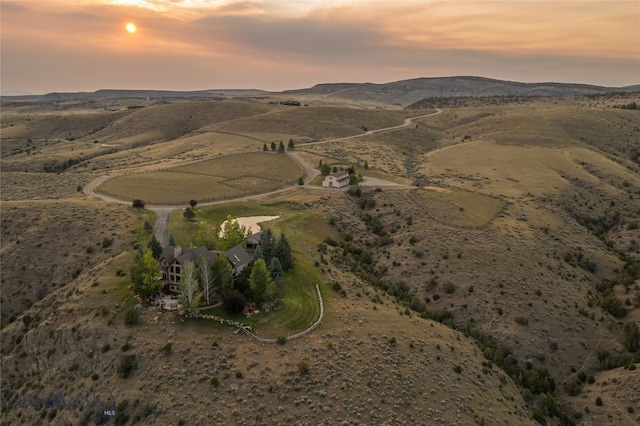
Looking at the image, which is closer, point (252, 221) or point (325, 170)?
point (252, 221)

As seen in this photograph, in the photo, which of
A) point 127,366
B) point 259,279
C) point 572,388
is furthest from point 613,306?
point 127,366

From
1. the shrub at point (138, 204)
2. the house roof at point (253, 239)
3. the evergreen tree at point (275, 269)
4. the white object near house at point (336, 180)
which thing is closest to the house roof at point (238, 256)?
the evergreen tree at point (275, 269)

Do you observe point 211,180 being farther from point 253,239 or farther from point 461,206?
point 461,206

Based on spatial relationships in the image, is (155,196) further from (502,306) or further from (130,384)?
(502,306)

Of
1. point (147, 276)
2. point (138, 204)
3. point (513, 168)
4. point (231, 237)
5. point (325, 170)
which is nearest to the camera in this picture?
point (147, 276)

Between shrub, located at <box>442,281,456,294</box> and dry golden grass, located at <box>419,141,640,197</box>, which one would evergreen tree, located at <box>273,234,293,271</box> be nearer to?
shrub, located at <box>442,281,456,294</box>

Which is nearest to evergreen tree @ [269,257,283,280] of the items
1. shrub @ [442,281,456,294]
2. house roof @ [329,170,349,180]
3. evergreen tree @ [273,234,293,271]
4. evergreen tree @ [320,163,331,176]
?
evergreen tree @ [273,234,293,271]
